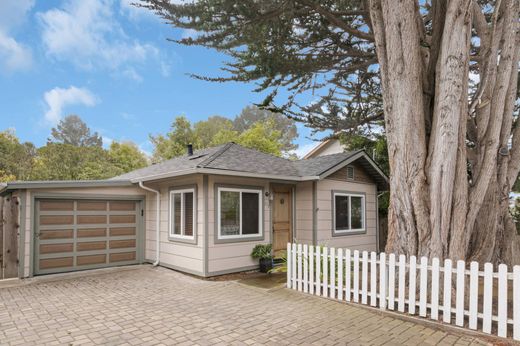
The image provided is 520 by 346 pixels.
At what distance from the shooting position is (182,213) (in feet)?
27.1

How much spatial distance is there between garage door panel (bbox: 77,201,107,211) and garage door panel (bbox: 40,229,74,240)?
62 centimetres

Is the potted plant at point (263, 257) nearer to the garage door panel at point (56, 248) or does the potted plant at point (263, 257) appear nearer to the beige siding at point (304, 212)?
the beige siding at point (304, 212)

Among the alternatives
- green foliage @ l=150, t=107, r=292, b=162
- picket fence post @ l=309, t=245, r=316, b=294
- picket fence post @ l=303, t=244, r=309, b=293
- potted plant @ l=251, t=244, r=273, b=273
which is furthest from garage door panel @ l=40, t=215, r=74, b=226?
green foliage @ l=150, t=107, r=292, b=162

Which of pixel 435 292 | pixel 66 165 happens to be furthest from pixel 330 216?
pixel 66 165

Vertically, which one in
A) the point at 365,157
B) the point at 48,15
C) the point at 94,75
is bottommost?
the point at 365,157

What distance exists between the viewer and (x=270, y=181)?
8812 mm

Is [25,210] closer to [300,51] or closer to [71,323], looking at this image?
[71,323]

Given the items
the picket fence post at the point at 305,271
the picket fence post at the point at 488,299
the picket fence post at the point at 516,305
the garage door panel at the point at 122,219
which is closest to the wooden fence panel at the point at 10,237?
the garage door panel at the point at 122,219

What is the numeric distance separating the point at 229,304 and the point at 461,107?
5108 millimetres

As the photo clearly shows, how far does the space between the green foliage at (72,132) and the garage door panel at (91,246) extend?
40252 mm

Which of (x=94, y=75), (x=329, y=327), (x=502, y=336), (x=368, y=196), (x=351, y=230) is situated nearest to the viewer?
(x=502, y=336)

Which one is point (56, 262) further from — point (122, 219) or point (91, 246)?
point (122, 219)

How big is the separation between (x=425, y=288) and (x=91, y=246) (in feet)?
25.6

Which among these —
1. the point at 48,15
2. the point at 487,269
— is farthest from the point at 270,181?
the point at 48,15
